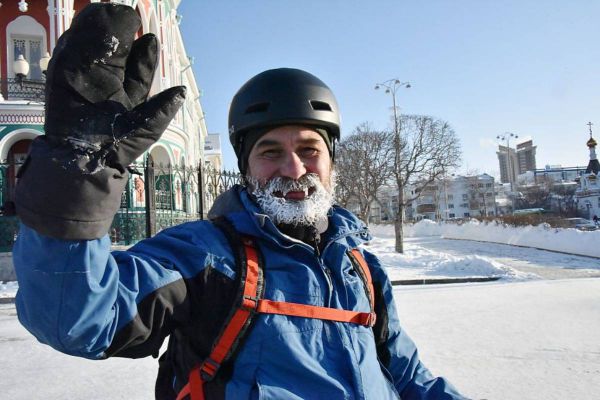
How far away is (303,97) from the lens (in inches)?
77.6

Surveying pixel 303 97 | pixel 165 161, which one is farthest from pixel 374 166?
pixel 303 97

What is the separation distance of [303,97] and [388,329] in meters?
1.17

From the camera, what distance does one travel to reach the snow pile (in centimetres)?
1912

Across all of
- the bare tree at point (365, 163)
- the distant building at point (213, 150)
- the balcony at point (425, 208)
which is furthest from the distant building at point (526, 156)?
the bare tree at point (365, 163)

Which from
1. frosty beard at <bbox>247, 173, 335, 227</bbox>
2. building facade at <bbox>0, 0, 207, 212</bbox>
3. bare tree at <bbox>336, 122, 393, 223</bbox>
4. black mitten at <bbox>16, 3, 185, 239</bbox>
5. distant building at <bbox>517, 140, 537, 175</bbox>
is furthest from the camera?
distant building at <bbox>517, 140, 537, 175</bbox>

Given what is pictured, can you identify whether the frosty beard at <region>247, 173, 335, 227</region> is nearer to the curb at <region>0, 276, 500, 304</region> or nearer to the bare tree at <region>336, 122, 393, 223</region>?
the curb at <region>0, 276, 500, 304</region>

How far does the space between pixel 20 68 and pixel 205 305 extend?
56.0 feet

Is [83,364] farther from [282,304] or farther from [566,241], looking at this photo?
[566,241]

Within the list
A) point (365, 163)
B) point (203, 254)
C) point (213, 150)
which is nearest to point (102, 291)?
point (203, 254)

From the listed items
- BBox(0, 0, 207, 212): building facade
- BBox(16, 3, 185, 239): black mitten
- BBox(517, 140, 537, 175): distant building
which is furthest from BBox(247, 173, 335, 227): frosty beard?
BBox(517, 140, 537, 175): distant building

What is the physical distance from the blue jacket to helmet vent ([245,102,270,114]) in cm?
47

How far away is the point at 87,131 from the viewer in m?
1.00

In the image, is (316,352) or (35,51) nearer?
(316,352)

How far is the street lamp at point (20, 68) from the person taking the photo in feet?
47.0
